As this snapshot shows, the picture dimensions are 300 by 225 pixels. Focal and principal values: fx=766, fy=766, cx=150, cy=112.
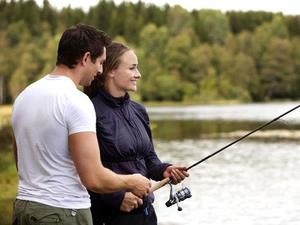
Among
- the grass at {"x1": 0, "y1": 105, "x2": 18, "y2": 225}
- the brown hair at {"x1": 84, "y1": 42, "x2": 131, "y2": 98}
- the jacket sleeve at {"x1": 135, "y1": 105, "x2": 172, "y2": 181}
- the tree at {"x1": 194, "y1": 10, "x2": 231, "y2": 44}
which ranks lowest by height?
the tree at {"x1": 194, "y1": 10, "x2": 231, "y2": 44}

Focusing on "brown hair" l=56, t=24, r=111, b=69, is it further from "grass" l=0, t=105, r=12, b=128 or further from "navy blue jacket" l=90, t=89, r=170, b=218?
"grass" l=0, t=105, r=12, b=128

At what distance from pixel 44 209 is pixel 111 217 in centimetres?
73

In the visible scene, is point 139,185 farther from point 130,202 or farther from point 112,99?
point 112,99

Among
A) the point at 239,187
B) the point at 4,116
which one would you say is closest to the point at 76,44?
the point at 239,187

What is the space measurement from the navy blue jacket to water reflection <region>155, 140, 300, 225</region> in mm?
6757

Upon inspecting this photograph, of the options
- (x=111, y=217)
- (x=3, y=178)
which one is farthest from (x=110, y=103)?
(x=3, y=178)

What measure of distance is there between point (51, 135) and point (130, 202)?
0.73 metres

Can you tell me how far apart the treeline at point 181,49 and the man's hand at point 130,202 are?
85.6m

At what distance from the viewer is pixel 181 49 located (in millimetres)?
107000

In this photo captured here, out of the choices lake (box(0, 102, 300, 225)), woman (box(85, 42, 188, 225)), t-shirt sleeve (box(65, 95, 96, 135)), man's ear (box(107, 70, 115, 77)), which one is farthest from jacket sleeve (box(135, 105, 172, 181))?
lake (box(0, 102, 300, 225))

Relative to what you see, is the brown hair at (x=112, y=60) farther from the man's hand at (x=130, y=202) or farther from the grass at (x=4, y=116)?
the grass at (x=4, y=116)

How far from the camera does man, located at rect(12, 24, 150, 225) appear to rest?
296 centimetres

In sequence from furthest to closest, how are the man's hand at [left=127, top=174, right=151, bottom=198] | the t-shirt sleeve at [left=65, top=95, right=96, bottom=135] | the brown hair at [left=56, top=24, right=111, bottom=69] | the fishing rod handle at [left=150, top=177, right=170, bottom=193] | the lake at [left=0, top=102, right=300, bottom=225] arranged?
the lake at [left=0, top=102, right=300, bottom=225]
the fishing rod handle at [left=150, top=177, right=170, bottom=193]
the man's hand at [left=127, top=174, right=151, bottom=198]
the brown hair at [left=56, top=24, right=111, bottom=69]
the t-shirt sleeve at [left=65, top=95, right=96, bottom=135]

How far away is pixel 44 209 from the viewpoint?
118 inches
